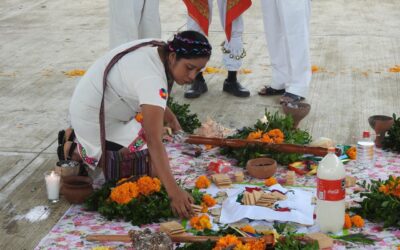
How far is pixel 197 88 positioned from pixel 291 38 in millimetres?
1000

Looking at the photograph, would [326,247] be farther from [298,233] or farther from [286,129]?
[286,129]

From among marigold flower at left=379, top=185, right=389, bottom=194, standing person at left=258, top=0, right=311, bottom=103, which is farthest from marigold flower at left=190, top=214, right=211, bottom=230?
standing person at left=258, top=0, right=311, bottom=103

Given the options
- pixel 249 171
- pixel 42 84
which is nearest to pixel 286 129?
pixel 249 171

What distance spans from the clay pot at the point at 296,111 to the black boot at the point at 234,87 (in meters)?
1.06

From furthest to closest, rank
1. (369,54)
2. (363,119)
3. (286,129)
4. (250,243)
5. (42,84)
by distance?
(369,54)
(42,84)
(363,119)
(286,129)
(250,243)

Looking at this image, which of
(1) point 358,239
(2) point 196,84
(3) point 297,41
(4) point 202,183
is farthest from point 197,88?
(1) point 358,239

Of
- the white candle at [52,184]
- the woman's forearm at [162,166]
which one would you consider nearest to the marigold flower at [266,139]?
the woman's forearm at [162,166]

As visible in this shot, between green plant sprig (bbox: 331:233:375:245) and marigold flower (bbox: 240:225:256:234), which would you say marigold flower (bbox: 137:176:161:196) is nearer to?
marigold flower (bbox: 240:225:256:234)

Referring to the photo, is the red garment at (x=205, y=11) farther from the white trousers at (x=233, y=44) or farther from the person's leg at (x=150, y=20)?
the person's leg at (x=150, y=20)

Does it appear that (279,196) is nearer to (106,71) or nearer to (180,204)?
(180,204)

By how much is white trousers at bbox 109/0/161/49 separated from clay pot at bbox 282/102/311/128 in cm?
147

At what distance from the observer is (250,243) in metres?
3.61

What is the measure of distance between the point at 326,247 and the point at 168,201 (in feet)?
3.12

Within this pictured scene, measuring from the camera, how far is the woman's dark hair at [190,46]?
13.4 ft
